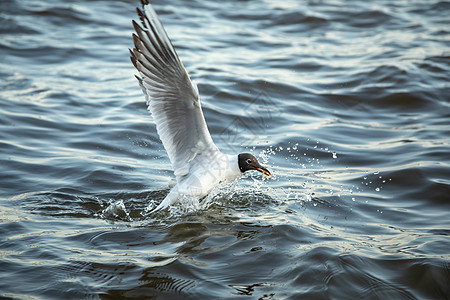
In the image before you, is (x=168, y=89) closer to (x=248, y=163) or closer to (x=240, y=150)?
(x=248, y=163)

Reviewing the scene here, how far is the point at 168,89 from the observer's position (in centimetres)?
504

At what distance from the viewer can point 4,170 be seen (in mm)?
6184

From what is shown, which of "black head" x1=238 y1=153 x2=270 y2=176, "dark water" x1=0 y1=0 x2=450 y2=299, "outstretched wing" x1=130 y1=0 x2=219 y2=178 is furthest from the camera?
"black head" x1=238 y1=153 x2=270 y2=176

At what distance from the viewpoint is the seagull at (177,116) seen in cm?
487

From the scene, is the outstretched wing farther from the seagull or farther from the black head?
the black head

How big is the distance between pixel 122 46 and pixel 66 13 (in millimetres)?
2167

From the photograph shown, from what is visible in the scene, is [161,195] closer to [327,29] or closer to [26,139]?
[26,139]

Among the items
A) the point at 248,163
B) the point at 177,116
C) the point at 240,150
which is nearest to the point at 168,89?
the point at 177,116

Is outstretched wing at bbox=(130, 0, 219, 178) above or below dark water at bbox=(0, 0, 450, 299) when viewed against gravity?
above

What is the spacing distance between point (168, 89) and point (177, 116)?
278 mm

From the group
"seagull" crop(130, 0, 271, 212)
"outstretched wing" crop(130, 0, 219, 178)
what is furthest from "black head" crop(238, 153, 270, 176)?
"outstretched wing" crop(130, 0, 219, 178)

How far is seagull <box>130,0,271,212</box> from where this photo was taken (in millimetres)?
4867

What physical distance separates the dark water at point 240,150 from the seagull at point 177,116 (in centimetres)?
35

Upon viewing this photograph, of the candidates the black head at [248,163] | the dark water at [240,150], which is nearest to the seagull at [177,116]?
the black head at [248,163]
